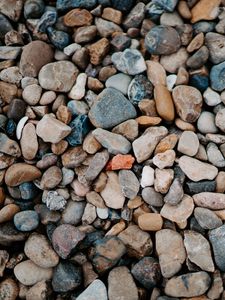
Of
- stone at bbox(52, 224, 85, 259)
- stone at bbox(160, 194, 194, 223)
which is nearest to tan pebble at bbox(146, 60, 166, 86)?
stone at bbox(160, 194, 194, 223)

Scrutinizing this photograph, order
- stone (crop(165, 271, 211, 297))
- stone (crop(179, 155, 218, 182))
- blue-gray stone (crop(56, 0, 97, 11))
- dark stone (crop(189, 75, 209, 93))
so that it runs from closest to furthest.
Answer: stone (crop(165, 271, 211, 297)) → stone (crop(179, 155, 218, 182)) → dark stone (crop(189, 75, 209, 93)) → blue-gray stone (crop(56, 0, 97, 11))

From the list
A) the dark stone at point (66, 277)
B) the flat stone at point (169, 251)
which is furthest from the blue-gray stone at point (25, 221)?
the flat stone at point (169, 251)

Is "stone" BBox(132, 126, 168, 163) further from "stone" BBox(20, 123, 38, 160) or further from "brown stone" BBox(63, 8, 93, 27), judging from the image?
"brown stone" BBox(63, 8, 93, 27)

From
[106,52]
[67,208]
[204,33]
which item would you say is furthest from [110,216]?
[204,33]

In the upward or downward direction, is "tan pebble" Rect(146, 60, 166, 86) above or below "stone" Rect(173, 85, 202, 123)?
above

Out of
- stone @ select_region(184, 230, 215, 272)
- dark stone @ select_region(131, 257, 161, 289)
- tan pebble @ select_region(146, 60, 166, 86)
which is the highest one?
tan pebble @ select_region(146, 60, 166, 86)

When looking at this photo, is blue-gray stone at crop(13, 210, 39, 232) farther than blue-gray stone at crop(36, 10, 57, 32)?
No

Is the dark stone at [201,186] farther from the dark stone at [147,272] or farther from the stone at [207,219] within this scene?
the dark stone at [147,272]

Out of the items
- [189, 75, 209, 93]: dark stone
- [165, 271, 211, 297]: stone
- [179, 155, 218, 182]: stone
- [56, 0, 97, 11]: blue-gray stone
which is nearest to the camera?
[165, 271, 211, 297]: stone
